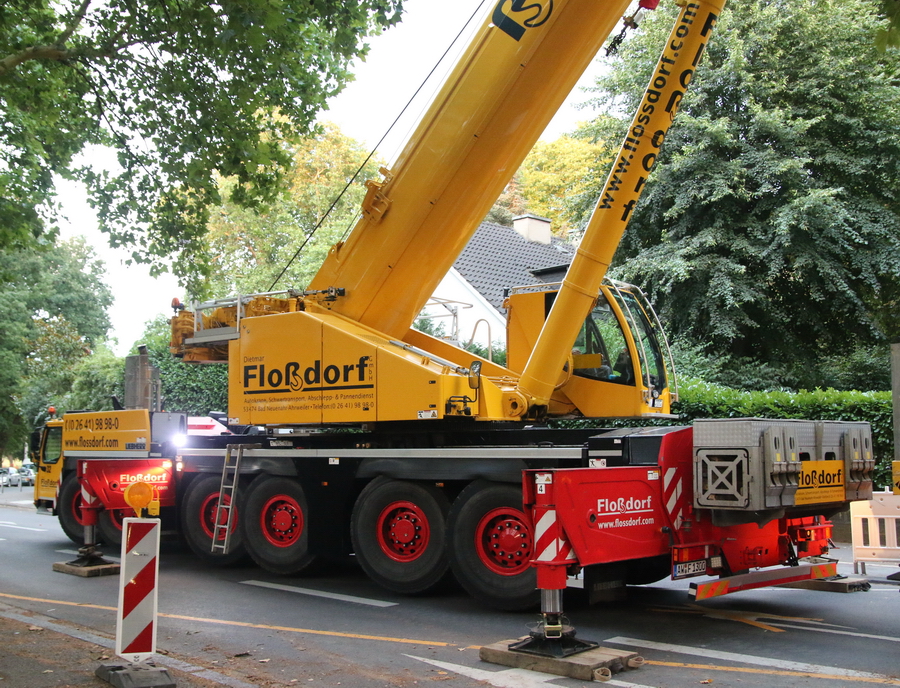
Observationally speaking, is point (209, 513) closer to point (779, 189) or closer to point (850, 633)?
point (850, 633)

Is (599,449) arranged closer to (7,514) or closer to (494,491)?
(494,491)

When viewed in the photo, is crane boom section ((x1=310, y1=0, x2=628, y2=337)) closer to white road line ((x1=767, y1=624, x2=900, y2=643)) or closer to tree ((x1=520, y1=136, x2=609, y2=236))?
white road line ((x1=767, y1=624, x2=900, y2=643))

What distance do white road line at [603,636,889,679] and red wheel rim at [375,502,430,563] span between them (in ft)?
8.30

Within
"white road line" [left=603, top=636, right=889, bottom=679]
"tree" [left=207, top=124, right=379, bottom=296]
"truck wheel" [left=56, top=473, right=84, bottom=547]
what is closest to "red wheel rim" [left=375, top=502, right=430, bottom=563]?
"white road line" [left=603, top=636, right=889, bottom=679]

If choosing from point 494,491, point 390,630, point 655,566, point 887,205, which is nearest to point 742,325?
point 887,205

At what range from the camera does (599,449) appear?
7.83m

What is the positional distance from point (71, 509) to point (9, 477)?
995 inches

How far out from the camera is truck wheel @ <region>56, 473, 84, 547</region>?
1411cm

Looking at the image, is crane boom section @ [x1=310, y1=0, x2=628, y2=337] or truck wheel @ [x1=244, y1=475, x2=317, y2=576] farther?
truck wheel @ [x1=244, y1=475, x2=317, y2=576]

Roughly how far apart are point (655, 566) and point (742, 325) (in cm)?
1185

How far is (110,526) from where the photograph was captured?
13305 millimetres

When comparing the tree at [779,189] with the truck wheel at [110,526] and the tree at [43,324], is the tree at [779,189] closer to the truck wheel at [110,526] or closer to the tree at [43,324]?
the truck wheel at [110,526]

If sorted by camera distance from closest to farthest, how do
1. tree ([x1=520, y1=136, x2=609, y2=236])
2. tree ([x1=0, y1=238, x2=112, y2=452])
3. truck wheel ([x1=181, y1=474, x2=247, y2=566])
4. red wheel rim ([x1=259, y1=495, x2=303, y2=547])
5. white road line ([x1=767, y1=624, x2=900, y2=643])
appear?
white road line ([x1=767, y1=624, x2=900, y2=643]), red wheel rim ([x1=259, y1=495, x2=303, y2=547]), truck wheel ([x1=181, y1=474, x2=247, y2=566]), tree ([x1=0, y1=238, x2=112, y2=452]), tree ([x1=520, y1=136, x2=609, y2=236])

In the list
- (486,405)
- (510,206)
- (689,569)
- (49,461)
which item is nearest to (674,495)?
(689,569)
